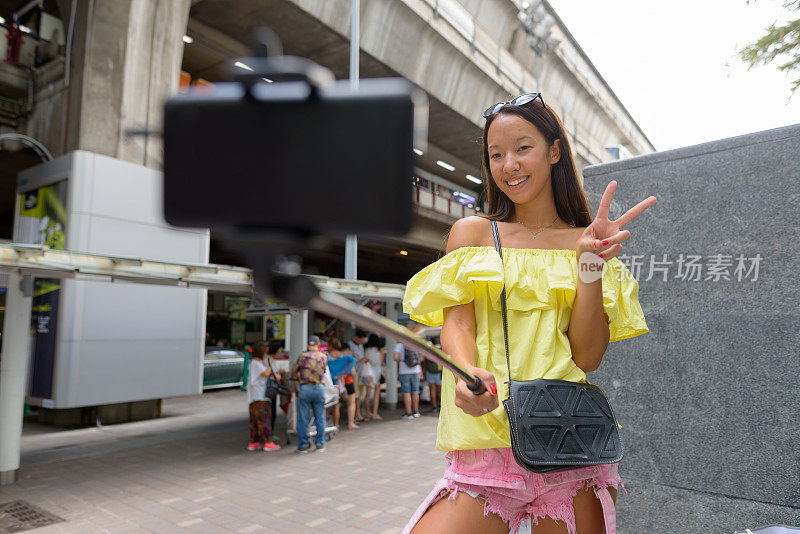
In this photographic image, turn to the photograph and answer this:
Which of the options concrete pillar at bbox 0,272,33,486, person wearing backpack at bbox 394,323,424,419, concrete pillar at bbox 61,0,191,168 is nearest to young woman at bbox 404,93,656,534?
concrete pillar at bbox 0,272,33,486

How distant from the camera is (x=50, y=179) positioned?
10.4 metres

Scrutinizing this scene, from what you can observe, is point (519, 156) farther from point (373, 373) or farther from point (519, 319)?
point (373, 373)

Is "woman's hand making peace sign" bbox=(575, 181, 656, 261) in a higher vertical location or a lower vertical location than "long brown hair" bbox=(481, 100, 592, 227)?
lower

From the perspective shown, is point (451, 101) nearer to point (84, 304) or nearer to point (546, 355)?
point (84, 304)

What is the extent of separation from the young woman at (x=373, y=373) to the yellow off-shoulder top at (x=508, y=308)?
10.9 meters

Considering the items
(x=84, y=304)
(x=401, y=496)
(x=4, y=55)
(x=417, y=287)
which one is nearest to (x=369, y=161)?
(x=417, y=287)

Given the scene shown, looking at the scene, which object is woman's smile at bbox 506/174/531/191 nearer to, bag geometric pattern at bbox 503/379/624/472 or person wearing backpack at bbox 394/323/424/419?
bag geometric pattern at bbox 503/379/624/472

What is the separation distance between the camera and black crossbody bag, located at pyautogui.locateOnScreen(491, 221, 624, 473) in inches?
55.2

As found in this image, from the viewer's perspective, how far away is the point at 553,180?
188 cm

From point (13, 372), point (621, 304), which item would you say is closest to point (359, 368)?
point (13, 372)

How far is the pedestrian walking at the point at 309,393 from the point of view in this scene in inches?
342

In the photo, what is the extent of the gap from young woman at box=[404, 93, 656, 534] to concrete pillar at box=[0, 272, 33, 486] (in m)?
7.22

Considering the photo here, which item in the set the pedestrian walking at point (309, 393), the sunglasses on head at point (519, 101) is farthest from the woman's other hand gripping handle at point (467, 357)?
the pedestrian walking at point (309, 393)

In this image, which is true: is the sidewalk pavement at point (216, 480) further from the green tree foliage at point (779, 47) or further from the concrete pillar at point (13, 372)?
the green tree foliage at point (779, 47)
